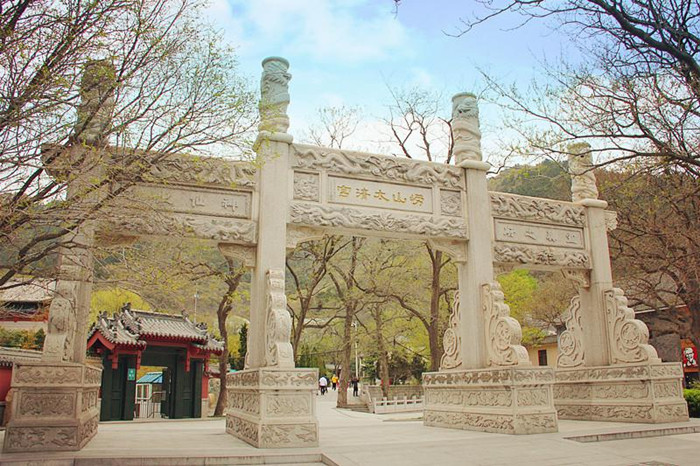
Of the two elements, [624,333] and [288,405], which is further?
[624,333]

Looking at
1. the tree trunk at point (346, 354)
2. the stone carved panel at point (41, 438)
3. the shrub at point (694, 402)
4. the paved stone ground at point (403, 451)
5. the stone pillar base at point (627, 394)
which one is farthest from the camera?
the tree trunk at point (346, 354)

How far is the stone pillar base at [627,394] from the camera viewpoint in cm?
838

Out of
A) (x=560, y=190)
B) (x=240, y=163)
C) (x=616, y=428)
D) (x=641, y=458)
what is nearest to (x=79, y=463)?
(x=240, y=163)

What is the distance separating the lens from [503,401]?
743 cm

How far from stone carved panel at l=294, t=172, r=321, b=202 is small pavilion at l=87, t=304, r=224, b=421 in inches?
296

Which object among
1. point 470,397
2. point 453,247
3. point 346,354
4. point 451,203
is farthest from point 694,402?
point 346,354

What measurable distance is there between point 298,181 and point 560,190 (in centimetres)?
984

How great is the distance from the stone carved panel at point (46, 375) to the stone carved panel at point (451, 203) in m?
5.36

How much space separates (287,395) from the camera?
6.27 meters

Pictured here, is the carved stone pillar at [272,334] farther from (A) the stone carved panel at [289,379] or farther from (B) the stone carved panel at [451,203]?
(B) the stone carved panel at [451,203]

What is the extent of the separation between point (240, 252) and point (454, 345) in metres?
3.64

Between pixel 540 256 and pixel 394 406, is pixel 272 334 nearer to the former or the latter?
pixel 540 256

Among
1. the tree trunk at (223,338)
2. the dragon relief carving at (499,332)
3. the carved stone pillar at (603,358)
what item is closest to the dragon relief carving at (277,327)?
the dragon relief carving at (499,332)

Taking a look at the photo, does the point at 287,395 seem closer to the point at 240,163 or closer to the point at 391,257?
the point at 240,163
